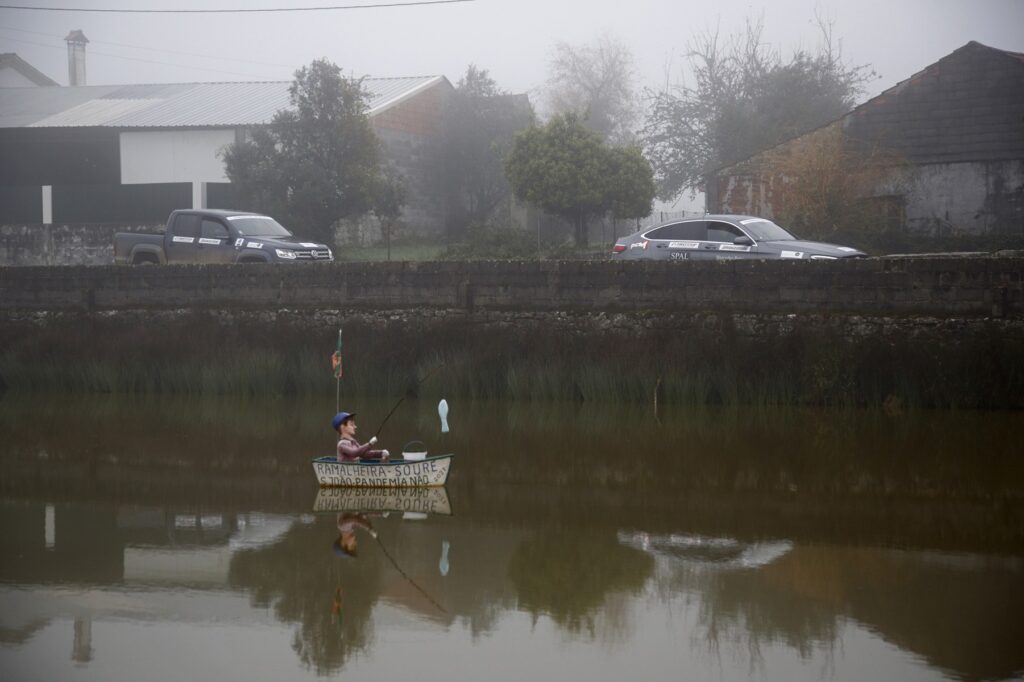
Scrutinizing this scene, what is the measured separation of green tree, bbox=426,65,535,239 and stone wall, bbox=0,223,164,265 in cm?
1110

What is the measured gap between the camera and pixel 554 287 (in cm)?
1973

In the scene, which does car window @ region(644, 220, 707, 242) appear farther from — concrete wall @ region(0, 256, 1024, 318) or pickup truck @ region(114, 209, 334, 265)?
pickup truck @ region(114, 209, 334, 265)

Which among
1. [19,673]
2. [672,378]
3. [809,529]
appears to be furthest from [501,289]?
[19,673]

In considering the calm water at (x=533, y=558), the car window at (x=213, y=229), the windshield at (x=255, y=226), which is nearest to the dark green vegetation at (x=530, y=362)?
the calm water at (x=533, y=558)

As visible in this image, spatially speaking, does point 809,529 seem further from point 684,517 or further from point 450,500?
point 450,500

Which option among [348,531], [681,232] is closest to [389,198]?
[681,232]

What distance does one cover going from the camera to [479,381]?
1922cm

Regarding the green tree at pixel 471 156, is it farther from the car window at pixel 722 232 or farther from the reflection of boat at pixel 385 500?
the reflection of boat at pixel 385 500

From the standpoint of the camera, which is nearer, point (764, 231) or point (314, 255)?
point (764, 231)

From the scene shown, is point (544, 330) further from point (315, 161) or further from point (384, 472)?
point (315, 161)

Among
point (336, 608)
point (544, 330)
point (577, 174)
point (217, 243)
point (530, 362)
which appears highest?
point (577, 174)

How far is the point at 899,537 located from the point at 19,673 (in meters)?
6.78

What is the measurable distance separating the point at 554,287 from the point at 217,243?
25.8ft

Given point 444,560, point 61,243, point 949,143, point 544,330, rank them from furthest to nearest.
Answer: point 61,243
point 949,143
point 544,330
point 444,560
